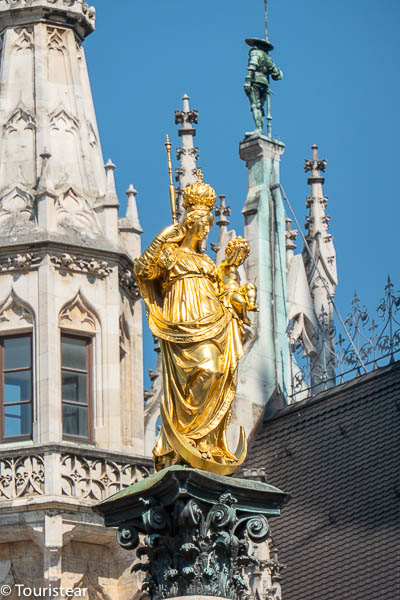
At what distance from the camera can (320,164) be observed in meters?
37.8

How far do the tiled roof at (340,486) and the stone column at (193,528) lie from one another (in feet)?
20.3

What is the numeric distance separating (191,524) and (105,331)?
317 inches

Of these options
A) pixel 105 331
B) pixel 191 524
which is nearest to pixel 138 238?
pixel 105 331

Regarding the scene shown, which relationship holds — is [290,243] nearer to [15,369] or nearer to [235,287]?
[15,369]

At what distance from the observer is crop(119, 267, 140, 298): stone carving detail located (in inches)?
1238

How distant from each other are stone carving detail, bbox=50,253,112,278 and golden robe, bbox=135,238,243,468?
5833 millimetres

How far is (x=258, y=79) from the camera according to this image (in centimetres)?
3703

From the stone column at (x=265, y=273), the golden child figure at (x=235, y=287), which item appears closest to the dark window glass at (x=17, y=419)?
the stone column at (x=265, y=273)

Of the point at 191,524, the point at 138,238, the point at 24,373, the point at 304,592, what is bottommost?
the point at 191,524

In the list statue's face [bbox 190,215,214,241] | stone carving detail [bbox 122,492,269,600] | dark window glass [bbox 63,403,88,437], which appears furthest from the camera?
dark window glass [bbox 63,403,88,437]

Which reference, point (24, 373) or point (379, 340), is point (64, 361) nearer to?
point (24, 373)

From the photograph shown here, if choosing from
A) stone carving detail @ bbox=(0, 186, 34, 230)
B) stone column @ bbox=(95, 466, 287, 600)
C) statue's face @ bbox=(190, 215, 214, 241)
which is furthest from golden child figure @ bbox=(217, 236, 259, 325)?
stone carving detail @ bbox=(0, 186, 34, 230)

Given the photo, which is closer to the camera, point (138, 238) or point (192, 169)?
point (138, 238)

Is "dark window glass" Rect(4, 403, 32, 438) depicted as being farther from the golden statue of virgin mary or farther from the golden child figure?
the golden child figure
